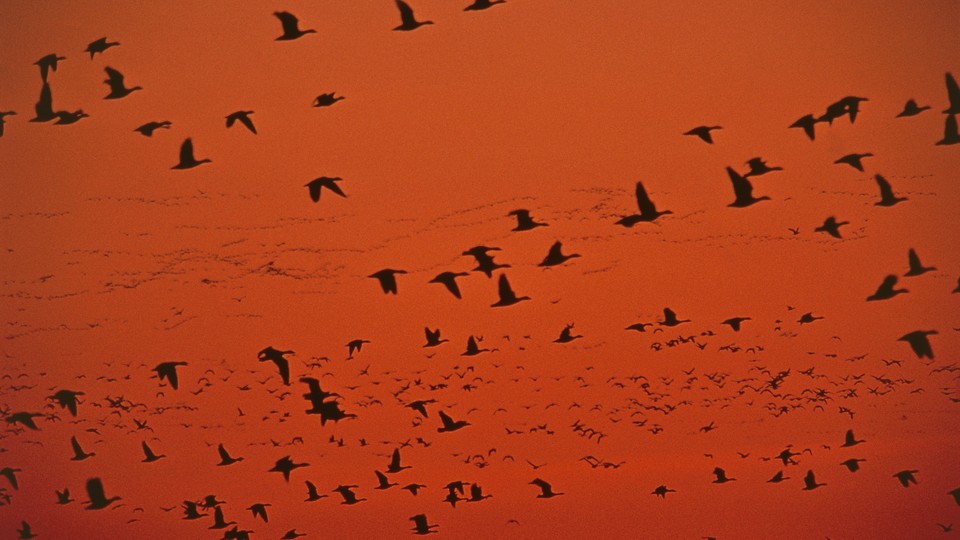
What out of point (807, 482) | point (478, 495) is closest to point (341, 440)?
point (478, 495)

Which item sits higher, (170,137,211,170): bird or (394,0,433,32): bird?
(394,0,433,32): bird

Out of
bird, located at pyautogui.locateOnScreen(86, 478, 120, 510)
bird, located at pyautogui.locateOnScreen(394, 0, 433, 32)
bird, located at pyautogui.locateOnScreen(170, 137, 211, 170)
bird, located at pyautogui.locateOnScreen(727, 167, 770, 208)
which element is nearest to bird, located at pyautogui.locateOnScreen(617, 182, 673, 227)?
bird, located at pyautogui.locateOnScreen(727, 167, 770, 208)

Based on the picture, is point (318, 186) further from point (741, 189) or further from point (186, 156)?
point (741, 189)

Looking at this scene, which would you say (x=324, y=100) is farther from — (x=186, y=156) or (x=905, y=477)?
(x=905, y=477)

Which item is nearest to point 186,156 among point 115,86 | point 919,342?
point 115,86

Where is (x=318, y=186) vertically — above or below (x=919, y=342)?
above

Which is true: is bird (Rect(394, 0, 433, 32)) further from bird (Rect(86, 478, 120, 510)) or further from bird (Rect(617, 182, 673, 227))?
bird (Rect(86, 478, 120, 510))

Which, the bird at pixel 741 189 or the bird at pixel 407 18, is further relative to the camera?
the bird at pixel 741 189

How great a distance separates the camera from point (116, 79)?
689 inches

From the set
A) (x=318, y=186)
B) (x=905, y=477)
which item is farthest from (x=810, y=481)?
(x=318, y=186)

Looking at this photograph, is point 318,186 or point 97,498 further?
point 97,498

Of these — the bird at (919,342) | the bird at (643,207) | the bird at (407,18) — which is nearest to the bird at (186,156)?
the bird at (407,18)

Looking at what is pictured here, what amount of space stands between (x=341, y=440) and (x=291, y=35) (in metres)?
13.3

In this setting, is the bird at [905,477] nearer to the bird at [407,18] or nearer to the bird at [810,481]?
the bird at [810,481]
